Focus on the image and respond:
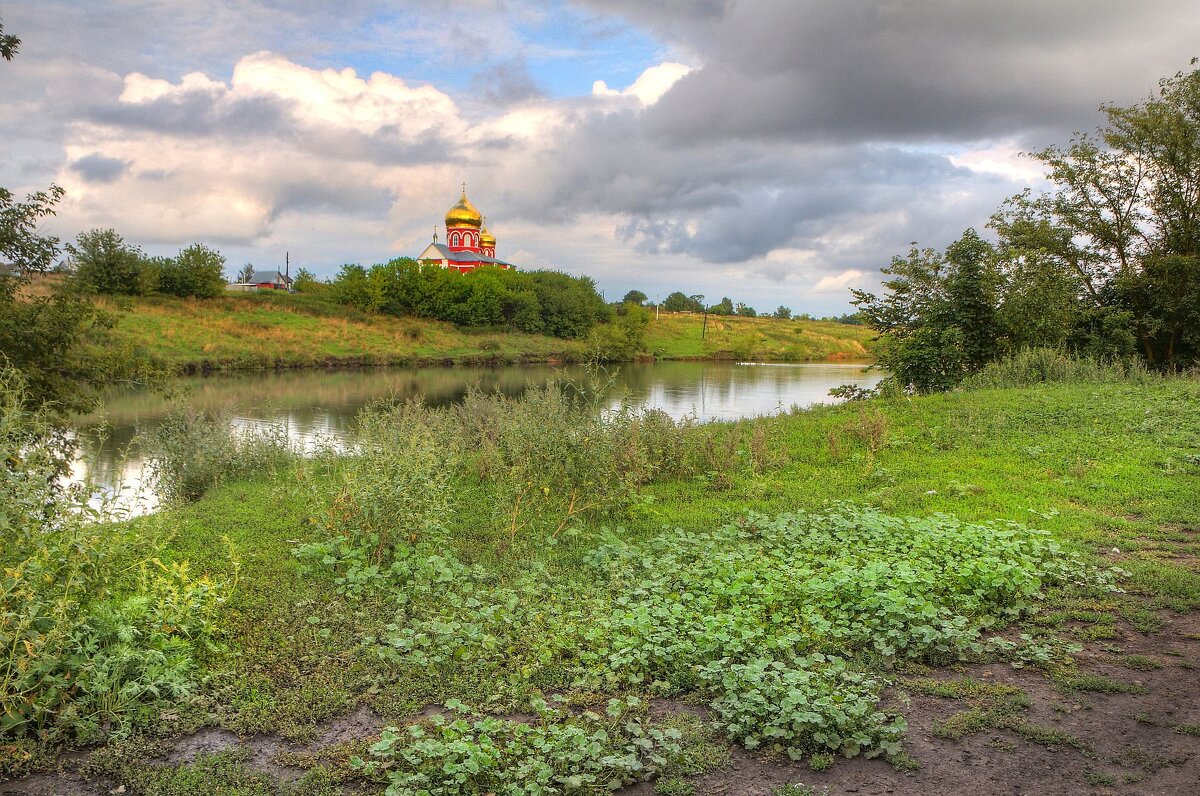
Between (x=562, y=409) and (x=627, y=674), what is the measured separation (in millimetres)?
4539

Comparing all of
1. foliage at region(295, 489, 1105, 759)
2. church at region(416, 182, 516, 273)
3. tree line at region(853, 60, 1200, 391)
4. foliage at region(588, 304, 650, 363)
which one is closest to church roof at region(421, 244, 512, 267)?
church at region(416, 182, 516, 273)

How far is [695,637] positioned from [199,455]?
933 cm

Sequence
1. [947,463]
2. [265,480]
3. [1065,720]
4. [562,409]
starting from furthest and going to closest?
1. [265,480]
2. [947,463]
3. [562,409]
4. [1065,720]

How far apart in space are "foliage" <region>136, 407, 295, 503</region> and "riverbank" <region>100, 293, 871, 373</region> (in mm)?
24991

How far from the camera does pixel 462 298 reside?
235ft

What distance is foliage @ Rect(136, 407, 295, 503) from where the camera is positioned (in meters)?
10.9

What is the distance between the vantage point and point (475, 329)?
67562mm

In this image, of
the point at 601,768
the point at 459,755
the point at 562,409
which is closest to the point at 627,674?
the point at 601,768

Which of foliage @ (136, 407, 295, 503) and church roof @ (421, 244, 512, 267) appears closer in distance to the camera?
foliage @ (136, 407, 295, 503)

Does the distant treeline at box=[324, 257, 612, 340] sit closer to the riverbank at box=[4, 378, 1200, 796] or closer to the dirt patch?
the riverbank at box=[4, 378, 1200, 796]

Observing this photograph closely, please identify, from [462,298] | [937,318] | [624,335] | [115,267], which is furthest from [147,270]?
[937,318]

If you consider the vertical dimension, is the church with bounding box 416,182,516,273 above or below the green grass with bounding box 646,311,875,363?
above

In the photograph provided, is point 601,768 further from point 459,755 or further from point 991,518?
point 991,518

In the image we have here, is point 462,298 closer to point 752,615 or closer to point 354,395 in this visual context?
point 354,395
